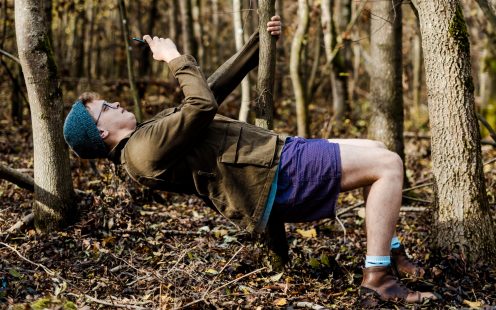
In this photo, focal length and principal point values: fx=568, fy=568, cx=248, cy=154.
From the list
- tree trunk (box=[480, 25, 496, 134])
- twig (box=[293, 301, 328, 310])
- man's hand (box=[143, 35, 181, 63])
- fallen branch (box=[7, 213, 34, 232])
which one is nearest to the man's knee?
twig (box=[293, 301, 328, 310])

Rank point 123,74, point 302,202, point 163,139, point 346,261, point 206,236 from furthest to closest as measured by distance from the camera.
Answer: point 123,74
point 206,236
point 346,261
point 302,202
point 163,139

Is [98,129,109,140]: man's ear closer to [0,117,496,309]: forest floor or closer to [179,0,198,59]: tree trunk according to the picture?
[0,117,496,309]: forest floor

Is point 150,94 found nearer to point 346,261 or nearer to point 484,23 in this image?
point 484,23

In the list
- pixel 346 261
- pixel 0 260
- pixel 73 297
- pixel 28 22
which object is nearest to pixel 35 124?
pixel 28 22

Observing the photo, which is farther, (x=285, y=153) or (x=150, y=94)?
(x=150, y=94)

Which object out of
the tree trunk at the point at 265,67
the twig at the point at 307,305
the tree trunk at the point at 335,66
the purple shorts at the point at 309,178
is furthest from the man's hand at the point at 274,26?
the tree trunk at the point at 335,66

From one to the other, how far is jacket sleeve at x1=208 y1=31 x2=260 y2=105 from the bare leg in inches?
42.2

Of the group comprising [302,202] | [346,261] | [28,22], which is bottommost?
[346,261]

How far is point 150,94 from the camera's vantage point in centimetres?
1112

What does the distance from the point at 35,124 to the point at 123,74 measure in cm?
1227

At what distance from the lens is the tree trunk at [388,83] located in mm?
6281

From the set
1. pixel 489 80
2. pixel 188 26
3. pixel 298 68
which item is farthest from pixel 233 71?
pixel 489 80

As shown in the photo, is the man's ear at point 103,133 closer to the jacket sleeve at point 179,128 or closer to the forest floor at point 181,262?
the jacket sleeve at point 179,128

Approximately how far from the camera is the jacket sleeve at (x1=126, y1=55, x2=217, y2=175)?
3.28m
